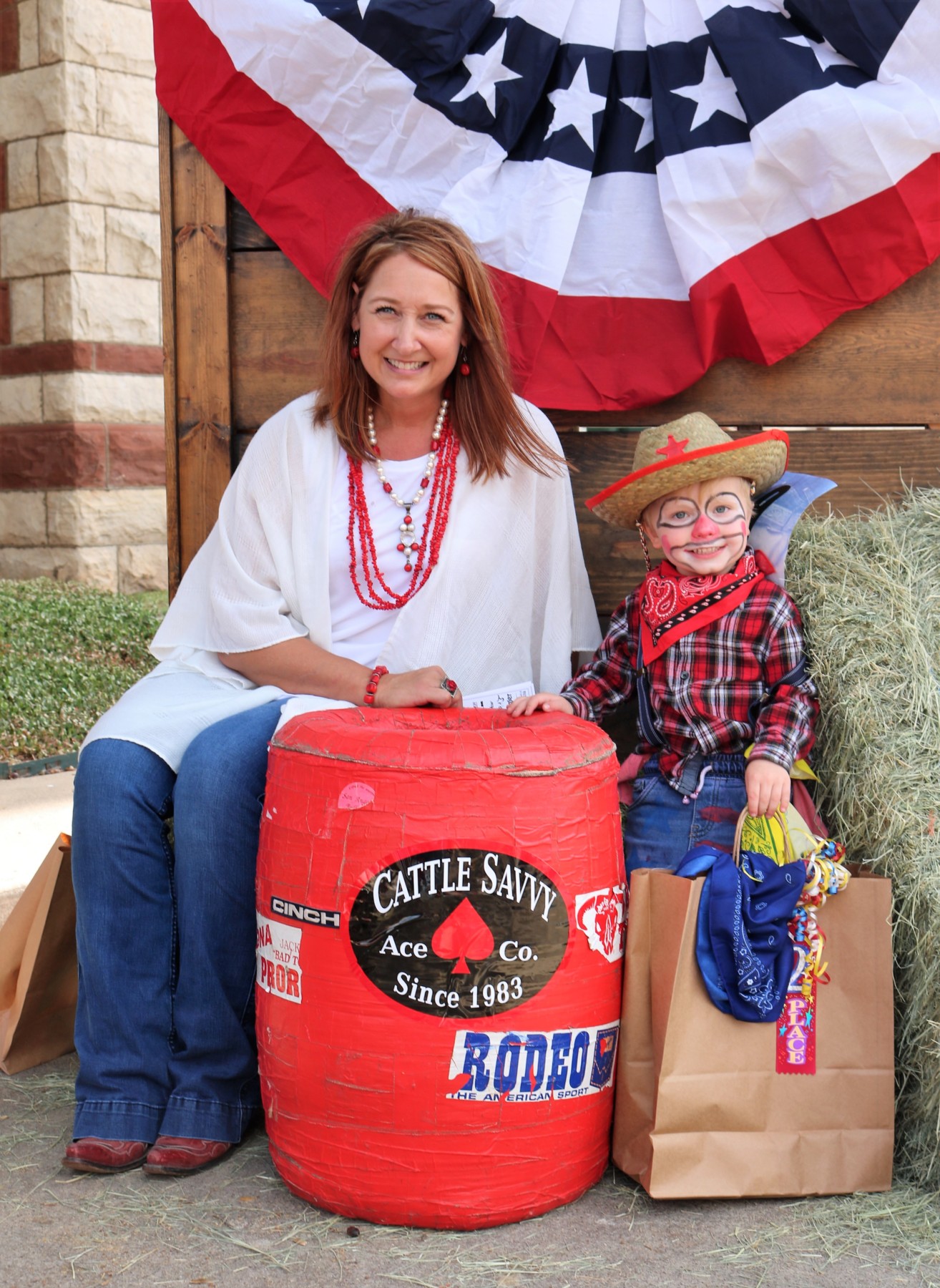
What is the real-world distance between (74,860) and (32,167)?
5573 millimetres

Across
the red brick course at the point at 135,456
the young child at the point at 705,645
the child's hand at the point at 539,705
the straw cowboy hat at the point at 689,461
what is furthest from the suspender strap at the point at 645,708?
the red brick course at the point at 135,456

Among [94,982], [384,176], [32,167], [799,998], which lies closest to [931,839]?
[799,998]

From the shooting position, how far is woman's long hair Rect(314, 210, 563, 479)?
2.40 m

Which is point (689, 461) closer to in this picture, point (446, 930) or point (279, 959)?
point (446, 930)

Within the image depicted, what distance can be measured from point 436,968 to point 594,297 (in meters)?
1.54

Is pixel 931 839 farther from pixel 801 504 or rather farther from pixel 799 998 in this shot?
pixel 801 504

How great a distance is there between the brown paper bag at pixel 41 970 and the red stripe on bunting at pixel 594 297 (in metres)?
1.38

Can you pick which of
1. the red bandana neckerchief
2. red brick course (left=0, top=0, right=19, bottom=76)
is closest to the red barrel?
the red bandana neckerchief

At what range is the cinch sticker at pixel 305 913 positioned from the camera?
6.01 feet

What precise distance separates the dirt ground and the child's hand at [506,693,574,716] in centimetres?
79

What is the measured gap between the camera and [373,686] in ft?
7.51

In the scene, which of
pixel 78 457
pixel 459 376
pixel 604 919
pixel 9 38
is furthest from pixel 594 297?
pixel 9 38

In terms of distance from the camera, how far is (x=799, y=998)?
196 centimetres

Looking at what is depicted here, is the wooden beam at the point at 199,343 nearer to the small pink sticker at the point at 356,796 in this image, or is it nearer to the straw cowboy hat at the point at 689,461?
the straw cowboy hat at the point at 689,461
